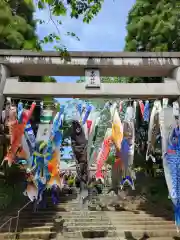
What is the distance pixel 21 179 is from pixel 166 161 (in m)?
9.74

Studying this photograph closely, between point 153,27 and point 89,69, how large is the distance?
7.62 metres

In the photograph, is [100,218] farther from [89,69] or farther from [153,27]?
[153,27]

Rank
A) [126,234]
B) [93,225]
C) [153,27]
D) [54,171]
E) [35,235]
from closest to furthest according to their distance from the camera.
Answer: [54,171] → [35,235] → [126,234] → [93,225] → [153,27]

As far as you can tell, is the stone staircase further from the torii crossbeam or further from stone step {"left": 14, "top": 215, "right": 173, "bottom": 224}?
the torii crossbeam

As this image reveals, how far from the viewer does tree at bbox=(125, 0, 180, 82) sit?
11.9 metres

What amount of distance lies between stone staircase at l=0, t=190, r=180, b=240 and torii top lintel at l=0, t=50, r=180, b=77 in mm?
3740

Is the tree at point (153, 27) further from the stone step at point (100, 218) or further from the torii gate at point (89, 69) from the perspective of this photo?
the stone step at point (100, 218)

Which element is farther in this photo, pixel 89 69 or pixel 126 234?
pixel 126 234

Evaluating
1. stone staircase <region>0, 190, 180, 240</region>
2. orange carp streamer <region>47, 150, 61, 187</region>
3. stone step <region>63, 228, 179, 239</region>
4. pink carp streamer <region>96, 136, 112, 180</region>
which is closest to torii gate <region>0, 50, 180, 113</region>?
pink carp streamer <region>96, 136, 112, 180</region>

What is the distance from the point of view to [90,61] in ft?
20.7

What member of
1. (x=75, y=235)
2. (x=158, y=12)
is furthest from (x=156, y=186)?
(x=158, y=12)

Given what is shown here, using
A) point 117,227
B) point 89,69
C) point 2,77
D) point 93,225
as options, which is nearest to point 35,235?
point 93,225

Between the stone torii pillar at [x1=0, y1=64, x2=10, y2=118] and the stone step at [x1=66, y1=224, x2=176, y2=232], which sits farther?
the stone step at [x1=66, y1=224, x2=176, y2=232]

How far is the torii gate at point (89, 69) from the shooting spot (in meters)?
6.15
